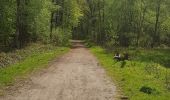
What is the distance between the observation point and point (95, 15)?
85875mm

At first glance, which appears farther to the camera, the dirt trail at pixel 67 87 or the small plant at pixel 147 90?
the small plant at pixel 147 90

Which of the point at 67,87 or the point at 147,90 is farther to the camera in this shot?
the point at 67,87

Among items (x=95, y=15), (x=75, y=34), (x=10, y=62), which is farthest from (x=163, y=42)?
(x=10, y=62)

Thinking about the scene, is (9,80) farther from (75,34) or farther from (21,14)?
(75,34)

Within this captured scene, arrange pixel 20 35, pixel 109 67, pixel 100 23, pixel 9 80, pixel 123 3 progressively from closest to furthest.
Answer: pixel 9 80 < pixel 109 67 < pixel 20 35 < pixel 123 3 < pixel 100 23

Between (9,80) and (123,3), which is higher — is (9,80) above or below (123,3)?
below

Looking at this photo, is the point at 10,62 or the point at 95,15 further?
the point at 95,15

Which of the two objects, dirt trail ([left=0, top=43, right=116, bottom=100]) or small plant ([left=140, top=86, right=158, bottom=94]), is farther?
small plant ([left=140, top=86, right=158, bottom=94])

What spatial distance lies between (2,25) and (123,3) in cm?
3664

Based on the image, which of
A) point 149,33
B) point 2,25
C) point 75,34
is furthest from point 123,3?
point 75,34

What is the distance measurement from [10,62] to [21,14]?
1467cm

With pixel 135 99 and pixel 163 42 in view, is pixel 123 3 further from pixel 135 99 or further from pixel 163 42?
pixel 135 99

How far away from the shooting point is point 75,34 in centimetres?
11681

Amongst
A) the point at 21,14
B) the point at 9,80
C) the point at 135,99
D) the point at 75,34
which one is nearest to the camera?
the point at 135,99
